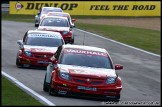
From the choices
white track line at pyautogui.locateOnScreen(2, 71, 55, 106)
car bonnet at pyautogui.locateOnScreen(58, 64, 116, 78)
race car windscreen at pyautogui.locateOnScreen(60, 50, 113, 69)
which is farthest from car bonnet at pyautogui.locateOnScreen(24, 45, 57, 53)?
car bonnet at pyautogui.locateOnScreen(58, 64, 116, 78)

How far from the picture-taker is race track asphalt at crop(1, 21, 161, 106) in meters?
17.6

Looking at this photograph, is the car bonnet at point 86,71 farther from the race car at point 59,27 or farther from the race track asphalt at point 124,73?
the race car at point 59,27

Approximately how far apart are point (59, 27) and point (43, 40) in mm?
11344

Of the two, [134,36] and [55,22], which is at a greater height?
[55,22]

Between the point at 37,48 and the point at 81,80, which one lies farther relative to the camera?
the point at 37,48

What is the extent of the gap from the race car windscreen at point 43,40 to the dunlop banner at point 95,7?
42.9m

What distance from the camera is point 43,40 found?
2614 centimetres

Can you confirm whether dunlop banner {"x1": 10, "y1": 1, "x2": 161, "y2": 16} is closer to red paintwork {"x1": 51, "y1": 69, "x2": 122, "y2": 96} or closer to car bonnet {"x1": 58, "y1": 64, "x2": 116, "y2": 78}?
car bonnet {"x1": 58, "y1": 64, "x2": 116, "y2": 78}

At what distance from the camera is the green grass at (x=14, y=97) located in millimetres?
14203

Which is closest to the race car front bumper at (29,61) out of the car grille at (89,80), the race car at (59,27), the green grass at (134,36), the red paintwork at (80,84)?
the red paintwork at (80,84)

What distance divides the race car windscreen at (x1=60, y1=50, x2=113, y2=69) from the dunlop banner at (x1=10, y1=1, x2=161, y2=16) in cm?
5118

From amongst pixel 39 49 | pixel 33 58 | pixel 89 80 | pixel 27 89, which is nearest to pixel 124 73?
pixel 39 49

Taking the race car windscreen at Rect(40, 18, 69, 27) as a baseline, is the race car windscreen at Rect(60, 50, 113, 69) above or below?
above

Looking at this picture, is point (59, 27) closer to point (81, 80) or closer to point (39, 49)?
point (39, 49)
